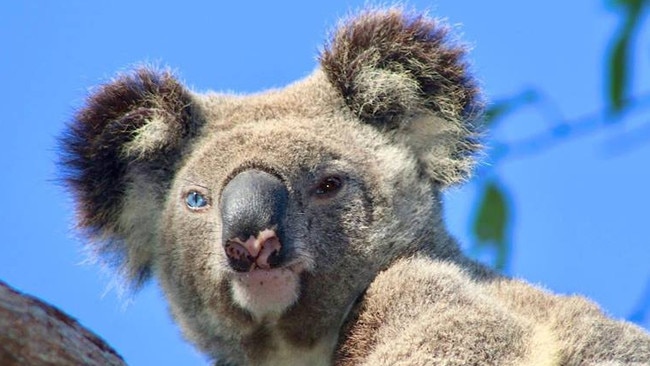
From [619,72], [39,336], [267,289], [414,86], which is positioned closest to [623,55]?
[619,72]

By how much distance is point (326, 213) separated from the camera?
11.0ft

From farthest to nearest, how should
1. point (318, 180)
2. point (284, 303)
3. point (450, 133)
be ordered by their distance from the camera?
point (450, 133)
point (318, 180)
point (284, 303)

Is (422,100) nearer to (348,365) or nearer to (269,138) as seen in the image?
(269,138)

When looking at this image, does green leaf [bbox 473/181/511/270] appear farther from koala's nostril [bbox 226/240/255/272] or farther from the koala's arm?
koala's nostril [bbox 226/240/255/272]

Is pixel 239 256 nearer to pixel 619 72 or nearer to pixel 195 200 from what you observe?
pixel 195 200

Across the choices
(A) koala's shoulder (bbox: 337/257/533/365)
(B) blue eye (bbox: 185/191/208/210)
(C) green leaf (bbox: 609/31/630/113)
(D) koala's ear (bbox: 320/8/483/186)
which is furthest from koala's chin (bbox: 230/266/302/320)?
(C) green leaf (bbox: 609/31/630/113)

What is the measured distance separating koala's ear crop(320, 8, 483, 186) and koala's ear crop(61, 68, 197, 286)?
2.33 ft

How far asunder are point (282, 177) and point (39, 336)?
1536mm

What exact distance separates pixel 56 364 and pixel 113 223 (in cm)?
202

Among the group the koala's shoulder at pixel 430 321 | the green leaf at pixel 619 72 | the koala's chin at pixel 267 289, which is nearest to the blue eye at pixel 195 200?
the koala's chin at pixel 267 289

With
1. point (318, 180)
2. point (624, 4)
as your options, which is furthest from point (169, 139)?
point (624, 4)

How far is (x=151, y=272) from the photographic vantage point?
3.88 m

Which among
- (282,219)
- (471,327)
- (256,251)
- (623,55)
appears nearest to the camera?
(623,55)

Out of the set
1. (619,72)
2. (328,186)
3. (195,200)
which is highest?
(328,186)
